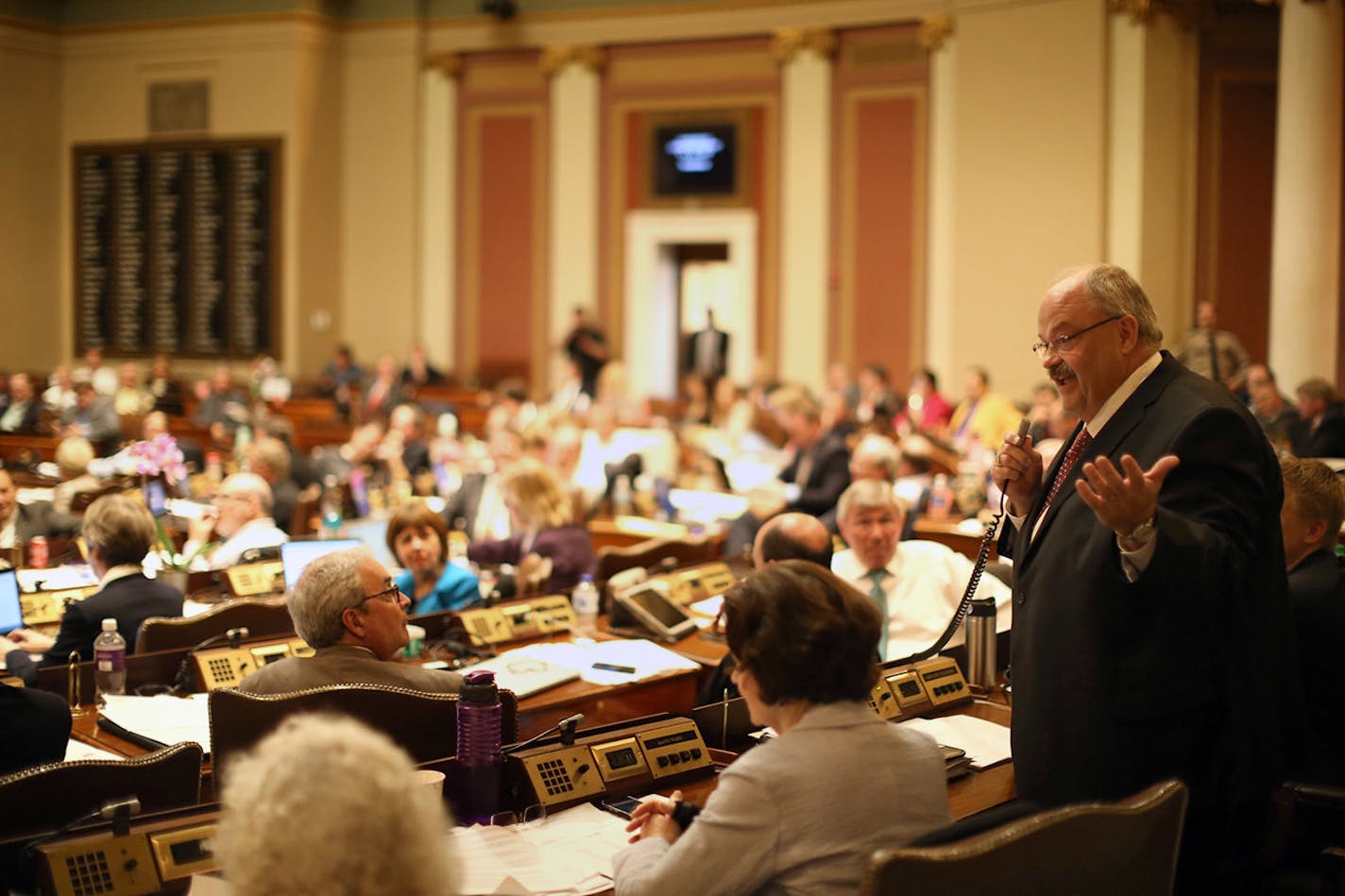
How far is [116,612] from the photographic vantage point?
4219 mm

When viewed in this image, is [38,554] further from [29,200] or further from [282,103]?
[29,200]

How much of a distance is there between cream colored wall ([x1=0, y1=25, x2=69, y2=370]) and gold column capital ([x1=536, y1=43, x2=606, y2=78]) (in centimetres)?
566

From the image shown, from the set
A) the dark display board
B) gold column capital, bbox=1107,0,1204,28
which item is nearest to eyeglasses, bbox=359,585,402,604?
gold column capital, bbox=1107,0,1204,28

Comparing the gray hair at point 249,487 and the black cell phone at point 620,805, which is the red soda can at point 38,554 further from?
the black cell phone at point 620,805

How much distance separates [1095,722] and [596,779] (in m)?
0.90

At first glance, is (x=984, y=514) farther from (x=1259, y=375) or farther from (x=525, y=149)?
(x=525, y=149)

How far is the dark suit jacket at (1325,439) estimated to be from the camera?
302 inches

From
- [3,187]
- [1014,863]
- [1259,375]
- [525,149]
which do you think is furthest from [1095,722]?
[3,187]

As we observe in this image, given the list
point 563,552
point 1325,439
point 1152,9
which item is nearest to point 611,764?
point 563,552

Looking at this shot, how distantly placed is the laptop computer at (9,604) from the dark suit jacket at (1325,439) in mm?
6037

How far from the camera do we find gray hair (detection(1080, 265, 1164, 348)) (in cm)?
250

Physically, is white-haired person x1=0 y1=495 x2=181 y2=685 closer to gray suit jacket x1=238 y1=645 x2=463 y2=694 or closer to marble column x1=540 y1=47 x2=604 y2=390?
gray suit jacket x1=238 y1=645 x2=463 y2=694

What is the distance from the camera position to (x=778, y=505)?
22.3 feet

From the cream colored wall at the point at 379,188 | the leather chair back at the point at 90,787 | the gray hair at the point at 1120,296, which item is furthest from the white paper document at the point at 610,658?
the cream colored wall at the point at 379,188
